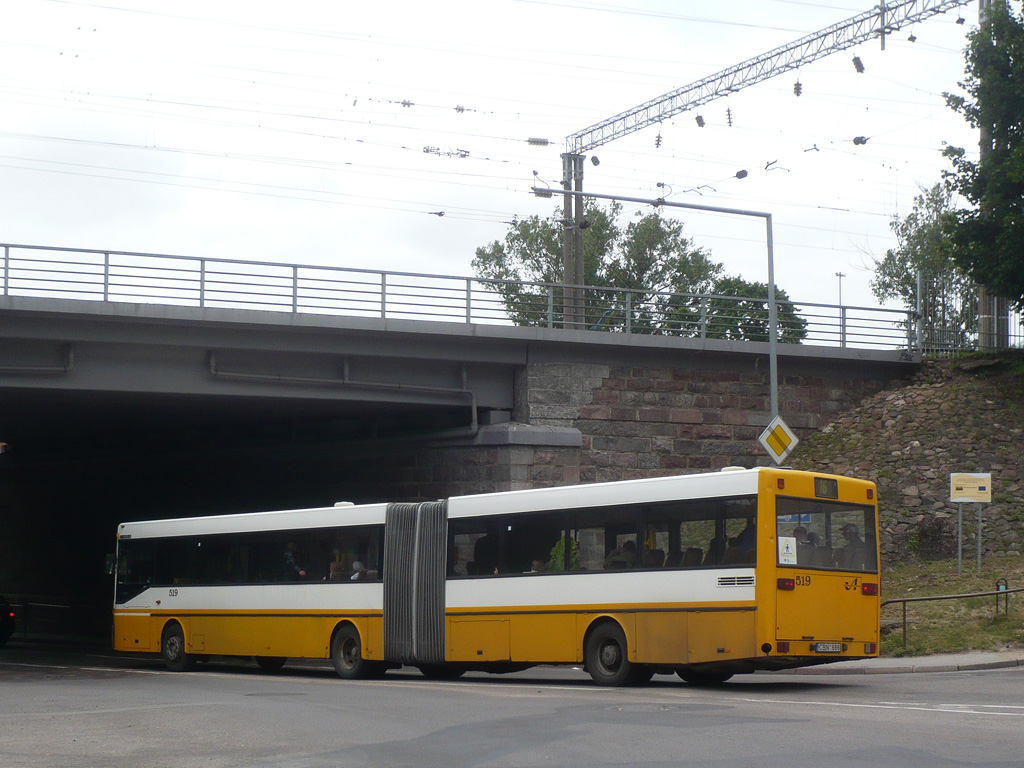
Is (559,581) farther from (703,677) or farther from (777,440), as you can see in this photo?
(777,440)

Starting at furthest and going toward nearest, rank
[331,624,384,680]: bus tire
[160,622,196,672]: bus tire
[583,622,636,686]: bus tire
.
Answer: [160,622,196,672]: bus tire < [331,624,384,680]: bus tire < [583,622,636,686]: bus tire

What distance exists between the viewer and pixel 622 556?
645 inches

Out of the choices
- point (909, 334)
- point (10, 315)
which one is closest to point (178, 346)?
point (10, 315)

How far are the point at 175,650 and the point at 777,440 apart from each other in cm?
1166

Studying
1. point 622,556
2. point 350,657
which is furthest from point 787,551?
point 350,657

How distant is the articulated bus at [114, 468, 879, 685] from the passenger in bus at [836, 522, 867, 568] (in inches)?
0.9

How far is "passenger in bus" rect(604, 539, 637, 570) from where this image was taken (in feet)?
53.2

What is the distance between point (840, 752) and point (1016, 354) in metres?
25.9

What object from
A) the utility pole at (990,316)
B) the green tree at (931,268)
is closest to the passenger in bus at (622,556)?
the utility pole at (990,316)

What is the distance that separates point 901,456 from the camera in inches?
1120

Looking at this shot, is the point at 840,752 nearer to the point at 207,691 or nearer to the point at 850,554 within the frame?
the point at 850,554

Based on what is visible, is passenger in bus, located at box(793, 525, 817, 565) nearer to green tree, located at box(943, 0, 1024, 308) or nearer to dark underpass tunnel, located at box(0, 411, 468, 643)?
dark underpass tunnel, located at box(0, 411, 468, 643)

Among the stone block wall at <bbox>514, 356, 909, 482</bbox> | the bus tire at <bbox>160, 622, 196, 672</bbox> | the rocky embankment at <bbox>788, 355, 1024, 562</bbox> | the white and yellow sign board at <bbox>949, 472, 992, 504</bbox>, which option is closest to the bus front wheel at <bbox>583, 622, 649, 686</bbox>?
the white and yellow sign board at <bbox>949, 472, 992, 504</bbox>

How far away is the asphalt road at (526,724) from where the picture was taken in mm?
8938
